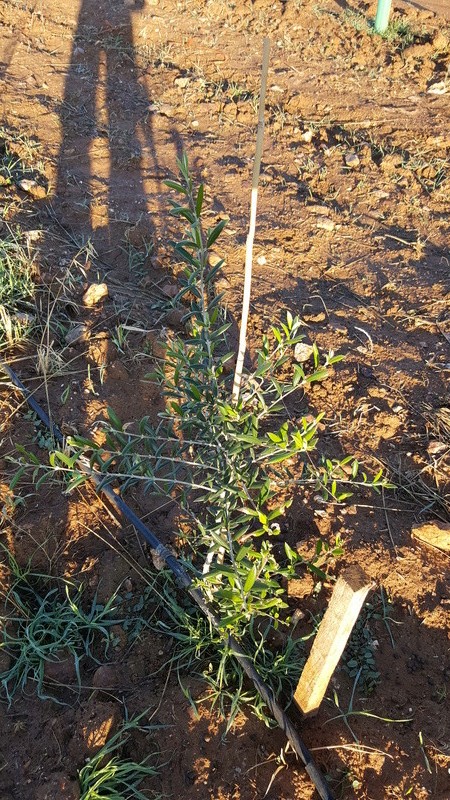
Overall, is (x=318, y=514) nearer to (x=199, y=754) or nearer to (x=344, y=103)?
(x=199, y=754)

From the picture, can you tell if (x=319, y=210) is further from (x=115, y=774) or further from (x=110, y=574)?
(x=115, y=774)

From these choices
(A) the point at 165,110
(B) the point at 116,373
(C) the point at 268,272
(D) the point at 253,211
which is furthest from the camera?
(A) the point at 165,110

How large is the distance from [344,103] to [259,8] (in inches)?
73.7

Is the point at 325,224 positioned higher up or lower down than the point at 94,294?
higher up

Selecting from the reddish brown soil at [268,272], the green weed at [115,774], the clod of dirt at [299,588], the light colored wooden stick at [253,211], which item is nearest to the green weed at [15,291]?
the reddish brown soil at [268,272]

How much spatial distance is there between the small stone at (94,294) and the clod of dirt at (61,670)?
193 cm

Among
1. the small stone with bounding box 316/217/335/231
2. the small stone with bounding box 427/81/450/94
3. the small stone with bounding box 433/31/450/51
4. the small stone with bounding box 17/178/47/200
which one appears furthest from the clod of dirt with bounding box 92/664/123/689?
the small stone with bounding box 433/31/450/51

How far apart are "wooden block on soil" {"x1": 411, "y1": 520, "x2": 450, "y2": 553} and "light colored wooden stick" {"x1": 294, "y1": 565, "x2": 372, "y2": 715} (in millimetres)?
829

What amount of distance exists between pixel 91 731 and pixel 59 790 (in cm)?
19

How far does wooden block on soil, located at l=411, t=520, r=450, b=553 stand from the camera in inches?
106

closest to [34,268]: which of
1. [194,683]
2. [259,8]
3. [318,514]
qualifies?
[318,514]

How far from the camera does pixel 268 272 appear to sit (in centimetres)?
409

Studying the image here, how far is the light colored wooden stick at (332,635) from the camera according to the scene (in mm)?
1812

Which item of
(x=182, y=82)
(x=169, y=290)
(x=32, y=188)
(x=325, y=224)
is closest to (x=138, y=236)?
(x=169, y=290)
